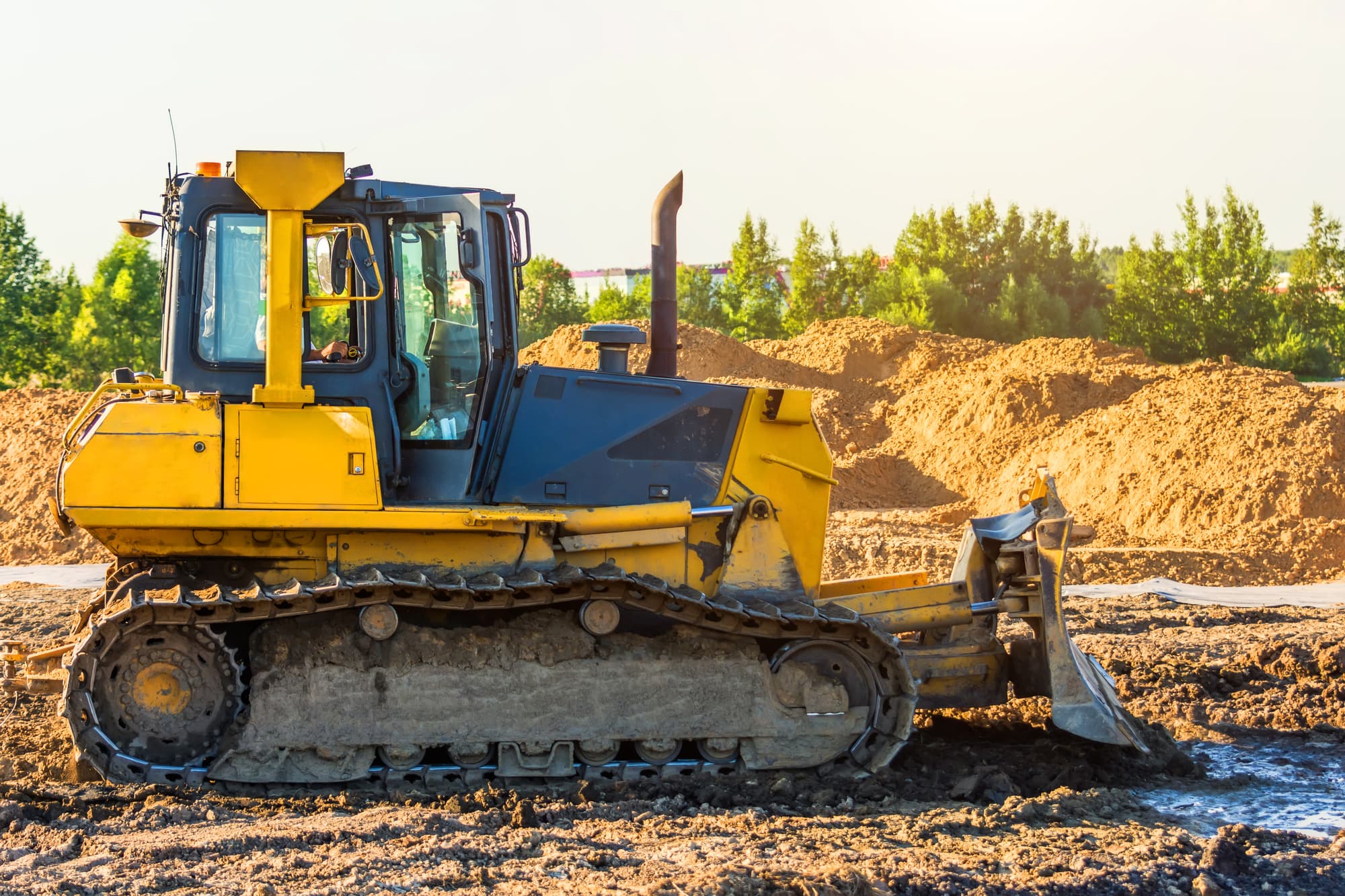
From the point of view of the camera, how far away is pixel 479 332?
658cm

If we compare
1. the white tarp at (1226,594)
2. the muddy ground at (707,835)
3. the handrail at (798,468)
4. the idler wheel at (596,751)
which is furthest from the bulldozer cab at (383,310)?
the white tarp at (1226,594)

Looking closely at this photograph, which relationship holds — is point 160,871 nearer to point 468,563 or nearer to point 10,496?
point 468,563

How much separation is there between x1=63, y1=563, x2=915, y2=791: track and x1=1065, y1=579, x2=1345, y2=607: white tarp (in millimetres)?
6942

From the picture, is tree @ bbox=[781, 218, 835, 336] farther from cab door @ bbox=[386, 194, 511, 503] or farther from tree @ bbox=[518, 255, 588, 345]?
cab door @ bbox=[386, 194, 511, 503]

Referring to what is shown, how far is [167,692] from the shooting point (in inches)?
240

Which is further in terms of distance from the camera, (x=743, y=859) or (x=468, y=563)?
(x=468, y=563)

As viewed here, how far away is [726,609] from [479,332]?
1949 mm

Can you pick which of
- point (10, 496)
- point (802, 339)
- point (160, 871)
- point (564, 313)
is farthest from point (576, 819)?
point (564, 313)

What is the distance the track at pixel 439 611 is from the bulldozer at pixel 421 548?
0.06 ft

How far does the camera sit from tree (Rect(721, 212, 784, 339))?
138 ft

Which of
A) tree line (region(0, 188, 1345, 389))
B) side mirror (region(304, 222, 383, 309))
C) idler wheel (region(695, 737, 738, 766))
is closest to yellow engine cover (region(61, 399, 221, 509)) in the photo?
side mirror (region(304, 222, 383, 309))

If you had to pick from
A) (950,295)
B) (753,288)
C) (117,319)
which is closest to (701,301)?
(753,288)

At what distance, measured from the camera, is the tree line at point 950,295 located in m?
35.9

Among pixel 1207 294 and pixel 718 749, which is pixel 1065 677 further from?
pixel 1207 294
